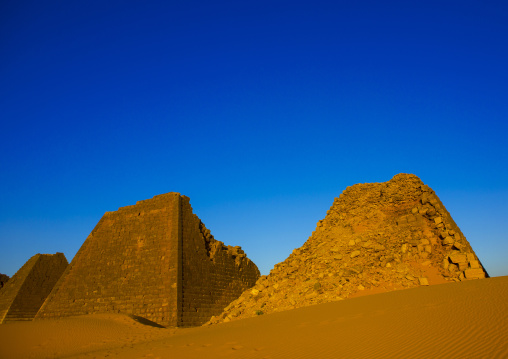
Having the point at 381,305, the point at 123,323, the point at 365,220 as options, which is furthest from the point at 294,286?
the point at 123,323

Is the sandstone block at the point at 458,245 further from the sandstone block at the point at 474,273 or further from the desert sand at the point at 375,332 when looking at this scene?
the desert sand at the point at 375,332

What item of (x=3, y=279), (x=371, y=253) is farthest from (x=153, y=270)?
(x=3, y=279)

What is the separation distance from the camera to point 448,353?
217 inches

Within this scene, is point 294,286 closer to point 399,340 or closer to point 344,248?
point 344,248

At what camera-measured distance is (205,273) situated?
2123cm

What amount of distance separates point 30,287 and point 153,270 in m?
14.2

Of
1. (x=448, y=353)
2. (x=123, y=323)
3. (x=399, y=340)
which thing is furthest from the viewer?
(x=123, y=323)

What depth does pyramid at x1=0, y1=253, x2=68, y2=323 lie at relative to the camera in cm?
2703

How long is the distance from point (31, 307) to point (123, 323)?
50.7ft

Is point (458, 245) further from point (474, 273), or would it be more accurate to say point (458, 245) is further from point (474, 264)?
point (474, 273)

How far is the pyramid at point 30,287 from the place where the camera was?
88.7 ft

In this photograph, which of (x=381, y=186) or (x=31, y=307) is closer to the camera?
(x=381, y=186)

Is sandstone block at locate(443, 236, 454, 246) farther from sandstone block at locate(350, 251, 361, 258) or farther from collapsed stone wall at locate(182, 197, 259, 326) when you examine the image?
collapsed stone wall at locate(182, 197, 259, 326)

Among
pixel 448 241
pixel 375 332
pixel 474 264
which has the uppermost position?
pixel 448 241
